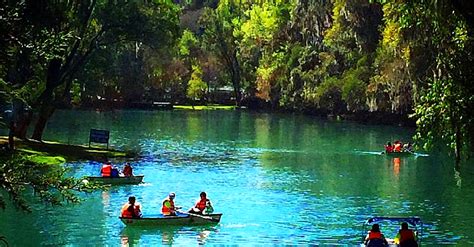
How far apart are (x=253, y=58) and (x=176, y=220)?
242 feet

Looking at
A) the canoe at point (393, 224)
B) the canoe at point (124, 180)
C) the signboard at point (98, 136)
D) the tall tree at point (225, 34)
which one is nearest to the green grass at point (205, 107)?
the tall tree at point (225, 34)

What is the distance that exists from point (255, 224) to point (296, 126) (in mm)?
47480

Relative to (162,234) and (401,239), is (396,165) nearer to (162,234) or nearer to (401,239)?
(162,234)

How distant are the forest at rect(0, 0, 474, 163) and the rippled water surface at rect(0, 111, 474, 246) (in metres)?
3.71

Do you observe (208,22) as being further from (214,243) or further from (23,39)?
(23,39)

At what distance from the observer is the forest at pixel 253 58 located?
14477 mm

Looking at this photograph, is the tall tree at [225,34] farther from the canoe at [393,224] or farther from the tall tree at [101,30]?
the canoe at [393,224]

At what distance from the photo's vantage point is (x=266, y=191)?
107 ft

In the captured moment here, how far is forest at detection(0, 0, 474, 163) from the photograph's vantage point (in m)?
14.5

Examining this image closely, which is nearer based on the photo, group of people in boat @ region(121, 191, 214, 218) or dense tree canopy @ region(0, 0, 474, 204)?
dense tree canopy @ region(0, 0, 474, 204)

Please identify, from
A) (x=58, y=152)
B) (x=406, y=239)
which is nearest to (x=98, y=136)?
(x=58, y=152)

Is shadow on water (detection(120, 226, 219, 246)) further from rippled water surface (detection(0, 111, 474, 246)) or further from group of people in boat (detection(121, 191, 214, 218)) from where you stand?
group of people in boat (detection(121, 191, 214, 218))

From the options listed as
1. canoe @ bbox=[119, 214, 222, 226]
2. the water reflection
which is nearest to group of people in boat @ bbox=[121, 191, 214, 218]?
canoe @ bbox=[119, 214, 222, 226]

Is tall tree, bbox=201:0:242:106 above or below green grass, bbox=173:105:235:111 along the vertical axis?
above
